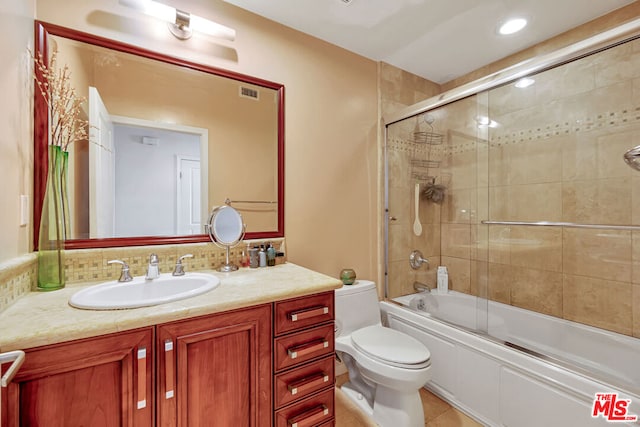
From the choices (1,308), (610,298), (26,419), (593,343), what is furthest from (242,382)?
(610,298)

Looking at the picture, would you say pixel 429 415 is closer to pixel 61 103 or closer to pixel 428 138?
pixel 428 138

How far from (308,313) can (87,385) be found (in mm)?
714

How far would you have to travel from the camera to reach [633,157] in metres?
1.60

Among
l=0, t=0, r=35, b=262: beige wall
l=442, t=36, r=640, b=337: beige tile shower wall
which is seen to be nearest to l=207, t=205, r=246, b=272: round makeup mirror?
l=0, t=0, r=35, b=262: beige wall

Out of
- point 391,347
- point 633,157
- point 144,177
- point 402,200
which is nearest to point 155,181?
point 144,177

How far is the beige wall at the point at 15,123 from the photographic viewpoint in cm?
91

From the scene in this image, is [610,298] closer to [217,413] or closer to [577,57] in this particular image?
[577,57]

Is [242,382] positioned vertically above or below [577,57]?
below

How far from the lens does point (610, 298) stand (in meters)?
1.73

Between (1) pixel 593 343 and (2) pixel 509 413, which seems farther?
(1) pixel 593 343

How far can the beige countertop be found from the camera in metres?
0.73

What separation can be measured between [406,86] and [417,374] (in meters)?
2.16

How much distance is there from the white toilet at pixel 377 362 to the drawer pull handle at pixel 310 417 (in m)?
0.38

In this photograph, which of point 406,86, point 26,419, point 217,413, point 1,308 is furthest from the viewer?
point 406,86
